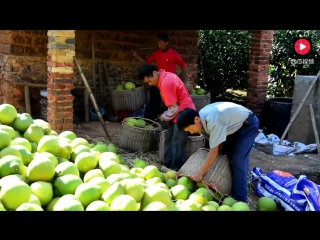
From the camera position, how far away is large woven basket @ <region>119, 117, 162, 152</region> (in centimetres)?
595

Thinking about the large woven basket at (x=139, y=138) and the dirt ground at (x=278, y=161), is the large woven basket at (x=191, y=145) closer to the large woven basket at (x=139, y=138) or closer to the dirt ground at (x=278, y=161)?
the large woven basket at (x=139, y=138)

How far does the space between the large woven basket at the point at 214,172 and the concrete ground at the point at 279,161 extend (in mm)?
1898

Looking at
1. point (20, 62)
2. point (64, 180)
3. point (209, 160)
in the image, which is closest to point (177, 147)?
point (209, 160)

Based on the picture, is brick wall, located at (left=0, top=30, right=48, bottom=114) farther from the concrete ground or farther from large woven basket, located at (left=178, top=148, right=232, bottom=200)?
large woven basket, located at (left=178, top=148, right=232, bottom=200)

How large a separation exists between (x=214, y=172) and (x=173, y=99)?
1309mm

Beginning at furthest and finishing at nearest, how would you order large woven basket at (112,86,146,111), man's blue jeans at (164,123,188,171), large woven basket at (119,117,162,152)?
1. large woven basket at (112,86,146,111)
2. large woven basket at (119,117,162,152)
3. man's blue jeans at (164,123,188,171)

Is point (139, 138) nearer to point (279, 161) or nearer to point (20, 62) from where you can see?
point (279, 161)

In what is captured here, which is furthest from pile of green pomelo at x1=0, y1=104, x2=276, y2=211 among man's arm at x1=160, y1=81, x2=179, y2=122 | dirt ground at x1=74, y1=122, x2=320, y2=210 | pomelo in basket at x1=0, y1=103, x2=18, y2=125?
dirt ground at x1=74, y1=122, x2=320, y2=210

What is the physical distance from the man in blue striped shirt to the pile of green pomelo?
1.81 feet

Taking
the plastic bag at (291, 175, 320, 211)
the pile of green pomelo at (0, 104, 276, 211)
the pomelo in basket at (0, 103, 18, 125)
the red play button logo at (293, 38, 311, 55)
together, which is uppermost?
the red play button logo at (293, 38, 311, 55)

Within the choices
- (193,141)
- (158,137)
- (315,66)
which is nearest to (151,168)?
(193,141)

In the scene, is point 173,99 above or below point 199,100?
above

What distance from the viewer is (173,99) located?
200 inches

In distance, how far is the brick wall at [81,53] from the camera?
741 centimetres
